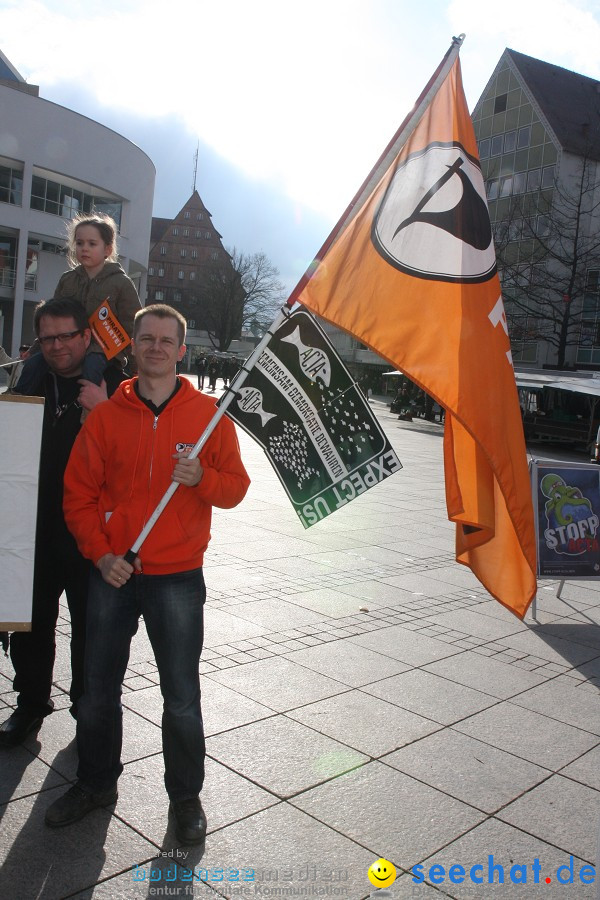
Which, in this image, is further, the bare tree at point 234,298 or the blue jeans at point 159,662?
the bare tree at point 234,298

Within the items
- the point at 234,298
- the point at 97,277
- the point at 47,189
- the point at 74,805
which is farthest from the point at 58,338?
the point at 234,298

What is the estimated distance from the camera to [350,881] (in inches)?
120

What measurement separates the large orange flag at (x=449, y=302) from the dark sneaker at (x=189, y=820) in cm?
142

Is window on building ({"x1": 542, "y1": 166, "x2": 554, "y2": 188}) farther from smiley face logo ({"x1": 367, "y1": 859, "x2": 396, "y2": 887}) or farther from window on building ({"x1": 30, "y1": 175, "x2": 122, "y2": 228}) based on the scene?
smiley face logo ({"x1": 367, "y1": 859, "x2": 396, "y2": 887})

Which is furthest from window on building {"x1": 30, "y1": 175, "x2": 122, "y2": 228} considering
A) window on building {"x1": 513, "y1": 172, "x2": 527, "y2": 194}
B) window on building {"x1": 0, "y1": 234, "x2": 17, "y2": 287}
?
window on building {"x1": 513, "y1": 172, "x2": 527, "y2": 194}

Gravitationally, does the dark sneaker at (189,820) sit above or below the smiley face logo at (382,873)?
above

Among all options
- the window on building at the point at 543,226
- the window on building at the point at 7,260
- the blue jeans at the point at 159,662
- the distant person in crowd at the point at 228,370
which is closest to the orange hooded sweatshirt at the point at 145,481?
the blue jeans at the point at 159,662

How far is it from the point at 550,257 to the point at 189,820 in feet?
151

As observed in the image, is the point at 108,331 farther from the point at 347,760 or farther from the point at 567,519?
the point at 567,519

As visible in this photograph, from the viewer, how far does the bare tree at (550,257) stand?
4162 cm

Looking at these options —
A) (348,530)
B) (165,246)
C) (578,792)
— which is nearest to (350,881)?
(578,792)

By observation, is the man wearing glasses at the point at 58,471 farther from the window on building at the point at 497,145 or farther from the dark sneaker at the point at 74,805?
the window on building at the point at 497,145

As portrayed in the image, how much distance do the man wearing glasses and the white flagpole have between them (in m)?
0.73

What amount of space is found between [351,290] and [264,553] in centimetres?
543
